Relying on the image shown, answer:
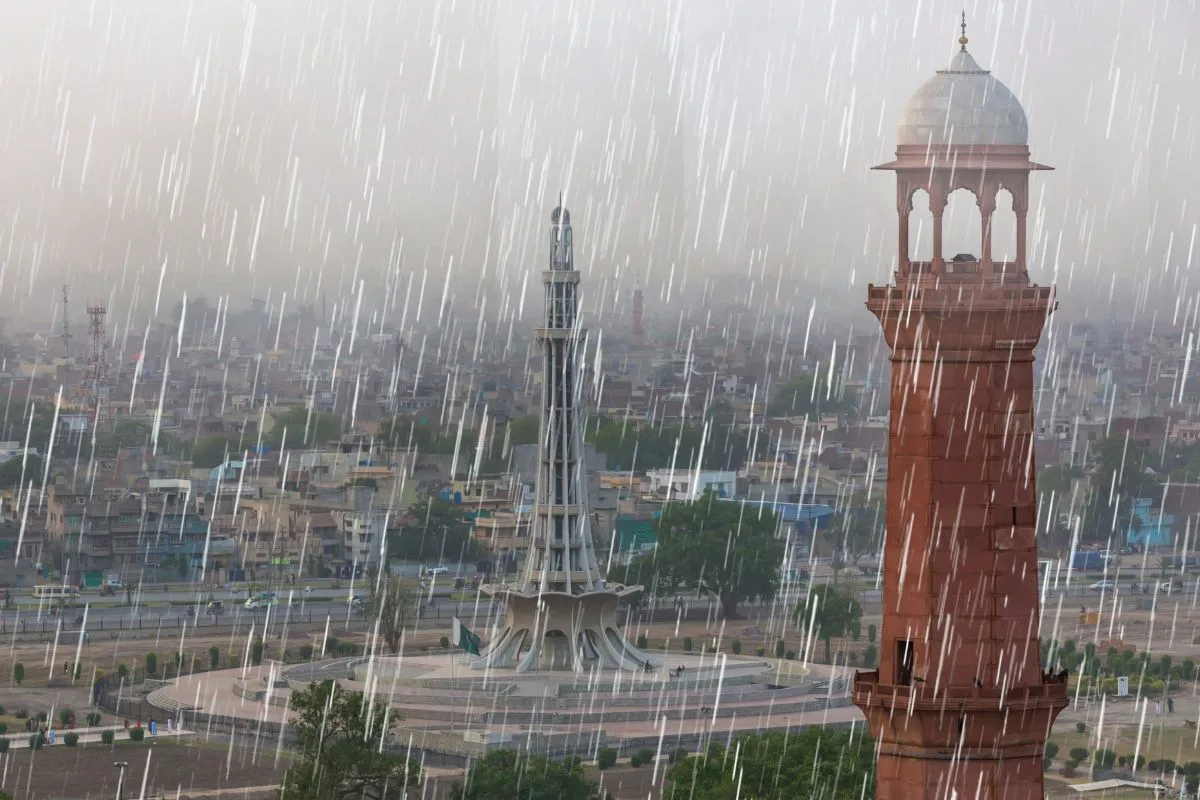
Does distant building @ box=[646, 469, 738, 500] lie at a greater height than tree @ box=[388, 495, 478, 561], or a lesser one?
greater

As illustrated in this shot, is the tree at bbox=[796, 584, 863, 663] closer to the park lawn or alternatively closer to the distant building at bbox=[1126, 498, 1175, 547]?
the park lawn

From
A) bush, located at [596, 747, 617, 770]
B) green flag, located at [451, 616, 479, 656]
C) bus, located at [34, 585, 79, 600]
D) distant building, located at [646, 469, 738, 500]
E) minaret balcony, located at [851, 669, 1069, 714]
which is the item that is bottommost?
bus, located at [34, 585, 79, 600]

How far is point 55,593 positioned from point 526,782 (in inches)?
1979

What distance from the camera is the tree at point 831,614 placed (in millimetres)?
74000

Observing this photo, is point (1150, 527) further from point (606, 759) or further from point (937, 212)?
point (937, 212)

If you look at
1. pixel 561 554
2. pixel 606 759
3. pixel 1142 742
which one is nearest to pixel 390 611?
pixel 561 554

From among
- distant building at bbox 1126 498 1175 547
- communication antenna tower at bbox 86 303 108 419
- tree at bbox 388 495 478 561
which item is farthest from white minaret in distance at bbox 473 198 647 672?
communication antenna tower at bbox 86 303 108 419

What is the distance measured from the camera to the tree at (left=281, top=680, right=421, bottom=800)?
4206cm

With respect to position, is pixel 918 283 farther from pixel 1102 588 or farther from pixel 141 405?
pixel 141 405

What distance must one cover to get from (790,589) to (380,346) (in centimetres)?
10788

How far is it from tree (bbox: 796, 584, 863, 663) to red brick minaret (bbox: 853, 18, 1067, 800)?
53.6 m

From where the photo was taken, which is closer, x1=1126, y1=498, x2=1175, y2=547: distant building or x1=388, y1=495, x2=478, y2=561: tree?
x1=388, y1=495, x2=478, y2=561: tree

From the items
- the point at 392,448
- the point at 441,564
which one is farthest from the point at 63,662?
the point at 392,448

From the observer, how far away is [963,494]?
18531mm
